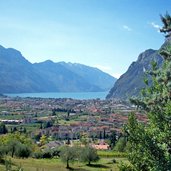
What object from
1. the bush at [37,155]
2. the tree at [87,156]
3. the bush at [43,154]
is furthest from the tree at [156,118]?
the bush at [43,154]

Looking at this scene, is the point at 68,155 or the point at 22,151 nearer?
the point at 68,155

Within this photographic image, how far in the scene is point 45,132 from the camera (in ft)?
536

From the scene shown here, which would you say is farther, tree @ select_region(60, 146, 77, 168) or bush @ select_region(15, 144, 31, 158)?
bush @ select_region(15, 144, 31, 158)

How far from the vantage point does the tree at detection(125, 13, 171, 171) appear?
12.4 metres

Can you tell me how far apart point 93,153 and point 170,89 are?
6830 cm

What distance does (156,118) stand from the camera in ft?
42.6

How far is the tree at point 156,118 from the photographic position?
1243 centimetres

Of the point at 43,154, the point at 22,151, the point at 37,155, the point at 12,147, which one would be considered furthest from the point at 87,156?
the point at 12,147

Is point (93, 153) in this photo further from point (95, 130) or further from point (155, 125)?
point (95, 130)

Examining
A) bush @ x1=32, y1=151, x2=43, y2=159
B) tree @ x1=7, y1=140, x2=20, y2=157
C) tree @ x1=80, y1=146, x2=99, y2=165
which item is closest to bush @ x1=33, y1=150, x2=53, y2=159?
bush @ x1=32, y1=151, x2=43, y2=159

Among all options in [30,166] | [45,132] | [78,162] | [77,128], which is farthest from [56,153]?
[77,128]

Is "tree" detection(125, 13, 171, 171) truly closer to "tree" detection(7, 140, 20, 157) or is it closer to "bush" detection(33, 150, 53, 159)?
"tree" detection(7, 140, 20, 157)

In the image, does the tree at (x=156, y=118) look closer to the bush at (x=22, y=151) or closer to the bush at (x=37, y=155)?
the bush at (x=22, y=151)

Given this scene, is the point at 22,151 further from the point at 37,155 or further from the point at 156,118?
the point at 156,118
